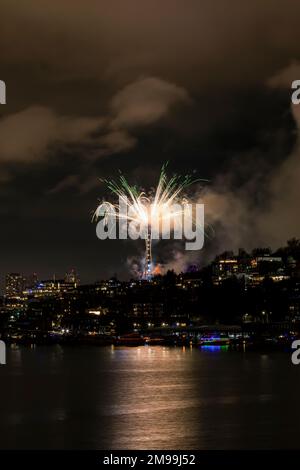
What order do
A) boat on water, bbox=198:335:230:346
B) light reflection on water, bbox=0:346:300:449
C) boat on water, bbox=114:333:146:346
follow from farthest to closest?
boat on water, bbox=114:333:146:346 < boat on water, bbox=198:335:230:346 < light reflection on water, bbox=0:346:300:449

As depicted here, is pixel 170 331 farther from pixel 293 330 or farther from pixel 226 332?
pixel 293 330

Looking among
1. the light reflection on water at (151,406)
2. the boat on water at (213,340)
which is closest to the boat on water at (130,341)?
the boat on water at (213,340)

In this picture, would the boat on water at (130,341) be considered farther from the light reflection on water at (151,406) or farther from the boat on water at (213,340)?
the light reflection on water at (151,406)

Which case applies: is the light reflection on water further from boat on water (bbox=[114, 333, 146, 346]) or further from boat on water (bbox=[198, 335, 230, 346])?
boat on water (bbox=[114, 333, 146, 346])

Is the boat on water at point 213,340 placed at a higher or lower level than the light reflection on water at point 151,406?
higher

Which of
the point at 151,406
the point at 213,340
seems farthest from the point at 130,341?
the point at 151,406

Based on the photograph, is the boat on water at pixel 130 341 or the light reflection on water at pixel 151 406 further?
the boat on water at pixel 130 341

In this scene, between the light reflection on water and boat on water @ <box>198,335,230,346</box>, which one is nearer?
the light reflection on water

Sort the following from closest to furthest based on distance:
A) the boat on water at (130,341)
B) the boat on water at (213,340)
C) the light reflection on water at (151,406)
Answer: the light reflection on water at (151,406) → the boat on water at (213,340) → the boat on water at (130,341)

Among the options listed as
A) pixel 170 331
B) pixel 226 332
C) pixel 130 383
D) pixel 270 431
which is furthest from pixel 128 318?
pixel 270 431

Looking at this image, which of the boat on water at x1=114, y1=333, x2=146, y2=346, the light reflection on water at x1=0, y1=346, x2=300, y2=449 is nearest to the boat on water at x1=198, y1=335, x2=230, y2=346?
the boat on water at x1=114, y1=333, x2=146, y2=346
